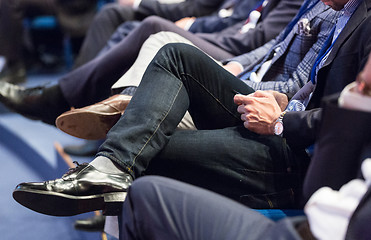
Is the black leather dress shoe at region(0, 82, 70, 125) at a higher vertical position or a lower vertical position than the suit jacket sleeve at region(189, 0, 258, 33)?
lower

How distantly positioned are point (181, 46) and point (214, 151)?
0.31 metres

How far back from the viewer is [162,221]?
0.79m

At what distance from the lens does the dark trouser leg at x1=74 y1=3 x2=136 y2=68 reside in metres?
2.68

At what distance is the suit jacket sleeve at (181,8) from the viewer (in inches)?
107

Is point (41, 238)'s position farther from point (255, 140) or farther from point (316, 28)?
point (316, 28)

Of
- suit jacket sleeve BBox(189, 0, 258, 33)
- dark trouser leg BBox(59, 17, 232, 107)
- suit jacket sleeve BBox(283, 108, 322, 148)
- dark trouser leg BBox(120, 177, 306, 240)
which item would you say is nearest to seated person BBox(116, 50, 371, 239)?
dark trouser leg BBox(120, 177, 306, 240)

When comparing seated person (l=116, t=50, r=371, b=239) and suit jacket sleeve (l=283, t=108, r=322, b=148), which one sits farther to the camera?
suit jacket sleeve (l=283, t=108, r=322, b=148)

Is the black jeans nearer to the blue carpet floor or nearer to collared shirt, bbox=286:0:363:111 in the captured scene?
collared shirt, bbox=286:0:363:111

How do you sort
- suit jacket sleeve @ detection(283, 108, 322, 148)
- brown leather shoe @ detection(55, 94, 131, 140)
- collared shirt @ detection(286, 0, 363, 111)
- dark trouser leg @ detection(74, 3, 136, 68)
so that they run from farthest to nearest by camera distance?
1. dark trouser leg @ detection(74, 3, 136, 68)
2. brown leather shoe @ detection(55, 94, 131, 140)
3. collared shirt @ detection(286, 0, 363, 111)
4. suit jacket sleeve @ detection(283, 108, 322, 148)

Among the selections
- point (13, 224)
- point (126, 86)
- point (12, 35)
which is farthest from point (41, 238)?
point (12, 35)

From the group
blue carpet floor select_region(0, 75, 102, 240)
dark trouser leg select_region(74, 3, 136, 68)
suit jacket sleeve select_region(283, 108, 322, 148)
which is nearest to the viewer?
suit jacket sleeve select_region(283, 108, 322, 148)

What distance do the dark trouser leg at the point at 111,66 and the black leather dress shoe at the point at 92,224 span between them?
18.5 inches

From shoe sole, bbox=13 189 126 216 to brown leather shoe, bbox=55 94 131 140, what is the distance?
13.9 inches

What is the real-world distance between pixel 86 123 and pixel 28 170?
1.07m
